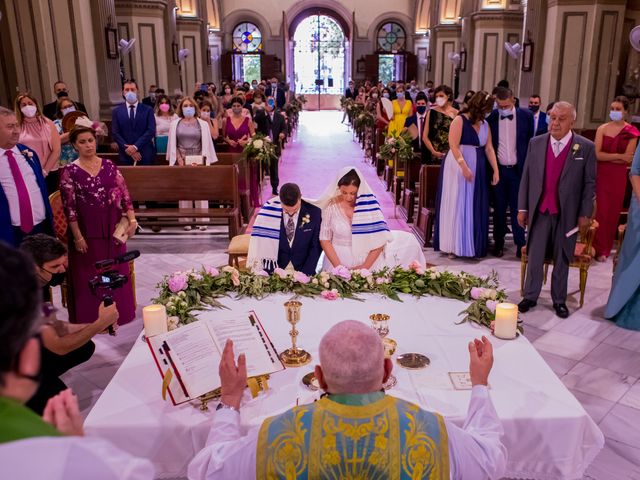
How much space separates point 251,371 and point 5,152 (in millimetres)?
2822

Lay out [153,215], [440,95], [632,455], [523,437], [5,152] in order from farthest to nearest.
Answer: [440,95] → [153,215] → [5,152] → [632,455] → [523,437]

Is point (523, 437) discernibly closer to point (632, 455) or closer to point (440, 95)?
point (632, 455)

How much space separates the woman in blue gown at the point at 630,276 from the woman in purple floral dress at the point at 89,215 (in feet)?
12.8

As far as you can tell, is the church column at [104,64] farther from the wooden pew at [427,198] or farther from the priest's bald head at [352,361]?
the priest's bald head at [352,361]

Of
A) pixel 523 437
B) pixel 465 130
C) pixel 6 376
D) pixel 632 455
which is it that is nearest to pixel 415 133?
pixel 465 130

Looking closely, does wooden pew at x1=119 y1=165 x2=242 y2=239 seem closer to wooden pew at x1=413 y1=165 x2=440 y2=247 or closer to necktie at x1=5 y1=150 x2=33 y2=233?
wooden pew at x1=413 y1=165 x2=440 y2=247

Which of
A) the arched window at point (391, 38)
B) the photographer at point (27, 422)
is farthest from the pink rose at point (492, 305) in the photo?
the arched window at point (391, 38)

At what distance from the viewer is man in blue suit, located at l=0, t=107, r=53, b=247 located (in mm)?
4082

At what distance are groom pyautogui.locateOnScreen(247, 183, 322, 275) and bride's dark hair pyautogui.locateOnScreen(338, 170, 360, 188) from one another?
283 millimetres

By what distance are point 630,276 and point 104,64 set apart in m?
8.68

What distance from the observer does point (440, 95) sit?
7555 millimetres

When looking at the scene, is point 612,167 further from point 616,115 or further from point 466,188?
point 466,188

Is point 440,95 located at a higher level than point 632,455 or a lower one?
higher

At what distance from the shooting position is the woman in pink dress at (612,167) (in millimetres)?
6172
